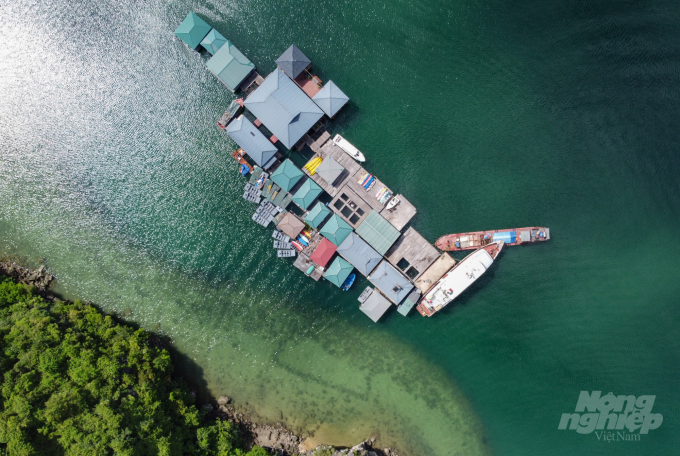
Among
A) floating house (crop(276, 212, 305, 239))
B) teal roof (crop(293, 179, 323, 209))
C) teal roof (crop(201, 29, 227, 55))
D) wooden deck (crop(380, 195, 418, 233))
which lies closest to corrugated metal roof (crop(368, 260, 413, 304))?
wooden deck (crop(380, 195, 418, 233))

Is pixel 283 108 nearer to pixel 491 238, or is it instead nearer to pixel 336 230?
pixel 336 230

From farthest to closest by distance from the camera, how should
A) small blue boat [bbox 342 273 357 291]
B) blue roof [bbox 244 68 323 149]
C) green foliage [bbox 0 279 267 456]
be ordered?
small blue boat [bbox 342 273 357 291], blue roof [bbox 244 68 323 149], green foliage [bbox 0 279 267 456]

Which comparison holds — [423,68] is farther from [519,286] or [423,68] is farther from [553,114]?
[519,286]

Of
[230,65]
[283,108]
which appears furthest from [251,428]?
[230,65]

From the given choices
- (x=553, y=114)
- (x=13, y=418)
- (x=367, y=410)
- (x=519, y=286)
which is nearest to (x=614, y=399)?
(x=519, y=286)

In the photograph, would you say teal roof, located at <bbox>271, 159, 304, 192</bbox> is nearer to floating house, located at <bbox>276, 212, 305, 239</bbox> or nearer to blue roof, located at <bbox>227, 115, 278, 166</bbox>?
blue roof, located at <bbox>227, 115, 278, 166</bbox>

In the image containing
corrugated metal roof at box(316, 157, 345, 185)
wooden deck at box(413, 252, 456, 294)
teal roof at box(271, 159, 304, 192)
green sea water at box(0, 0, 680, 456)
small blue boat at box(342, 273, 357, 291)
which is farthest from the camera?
green sea water at box(0, 0, 680, 456)

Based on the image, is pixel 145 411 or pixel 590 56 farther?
pixel 590 56
